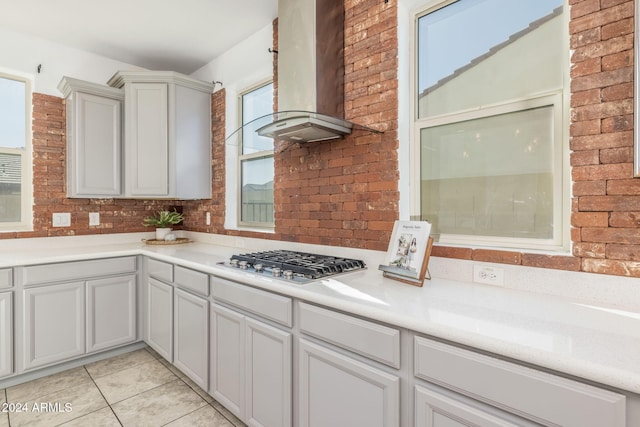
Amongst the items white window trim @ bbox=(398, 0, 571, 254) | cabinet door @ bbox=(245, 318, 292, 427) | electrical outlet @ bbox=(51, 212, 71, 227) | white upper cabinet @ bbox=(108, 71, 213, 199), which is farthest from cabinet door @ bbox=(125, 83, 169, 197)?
white window trim @ bbox=(398, 0, 571, 254)

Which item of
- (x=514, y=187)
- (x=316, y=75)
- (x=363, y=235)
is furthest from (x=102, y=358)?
(x=514, y=187)

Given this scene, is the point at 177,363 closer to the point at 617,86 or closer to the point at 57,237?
the point at 57,237

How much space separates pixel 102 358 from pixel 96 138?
1945 millimetres

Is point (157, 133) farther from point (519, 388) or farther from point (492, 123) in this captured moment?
point (519, 388)

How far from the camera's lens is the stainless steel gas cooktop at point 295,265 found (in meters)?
1.74

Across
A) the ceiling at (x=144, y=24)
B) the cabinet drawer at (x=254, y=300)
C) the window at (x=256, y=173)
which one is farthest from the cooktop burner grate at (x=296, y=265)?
the ceiling at (x=144, y=24)

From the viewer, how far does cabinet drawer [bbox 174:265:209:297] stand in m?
2.16

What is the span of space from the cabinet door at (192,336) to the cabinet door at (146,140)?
125 centimetres

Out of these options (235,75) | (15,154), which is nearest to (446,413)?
(235,75)

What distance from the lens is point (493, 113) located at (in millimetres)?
1698

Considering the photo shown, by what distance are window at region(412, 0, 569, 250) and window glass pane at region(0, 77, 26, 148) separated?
339 centimetres

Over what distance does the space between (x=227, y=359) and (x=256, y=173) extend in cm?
168

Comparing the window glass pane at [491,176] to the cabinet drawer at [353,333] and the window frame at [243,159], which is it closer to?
the cabinet drawer at [353,333]

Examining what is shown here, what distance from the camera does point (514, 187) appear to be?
1655 mm
